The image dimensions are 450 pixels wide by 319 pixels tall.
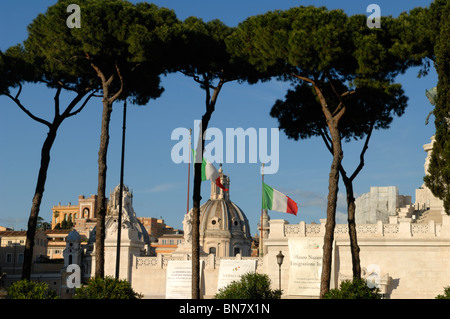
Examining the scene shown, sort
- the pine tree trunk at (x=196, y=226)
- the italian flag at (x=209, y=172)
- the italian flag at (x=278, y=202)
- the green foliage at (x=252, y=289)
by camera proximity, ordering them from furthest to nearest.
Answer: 1. the italian flag at (x=209, y=172)
2. the italian flag at (x=278, y=202)
3. the green foliage at (x=252, y=289)
4. the pine tree trunk at (x=196, y=226)

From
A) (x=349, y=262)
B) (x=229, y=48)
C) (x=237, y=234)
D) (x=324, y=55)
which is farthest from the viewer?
(x=237, y=234)

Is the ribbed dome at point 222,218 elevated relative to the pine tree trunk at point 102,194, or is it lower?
elevated

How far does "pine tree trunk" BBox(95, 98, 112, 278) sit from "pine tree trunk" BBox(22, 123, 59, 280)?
2.81 m

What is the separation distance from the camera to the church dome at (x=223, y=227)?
3597 inches

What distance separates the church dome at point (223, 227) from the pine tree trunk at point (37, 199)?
67367 millimetres

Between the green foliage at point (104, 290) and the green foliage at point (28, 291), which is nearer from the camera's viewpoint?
the green foliage at point (28, 291)

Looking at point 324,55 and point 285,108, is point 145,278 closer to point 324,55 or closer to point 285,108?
→ point 285,108

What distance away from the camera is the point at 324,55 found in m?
21.1

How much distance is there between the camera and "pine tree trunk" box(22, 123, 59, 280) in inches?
844

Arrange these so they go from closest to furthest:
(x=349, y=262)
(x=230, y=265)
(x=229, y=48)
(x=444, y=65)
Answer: (x=444, y=65), (x=229, y=48), (x=349, y=262), (x=230, y=265)

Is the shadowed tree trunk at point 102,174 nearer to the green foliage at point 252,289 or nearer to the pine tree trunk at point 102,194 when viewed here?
the pine tree trunk at point 102,194

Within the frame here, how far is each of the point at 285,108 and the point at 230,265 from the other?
913cm

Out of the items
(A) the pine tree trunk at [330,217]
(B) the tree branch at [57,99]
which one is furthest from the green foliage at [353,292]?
(B) the tree branch at [57,99]
